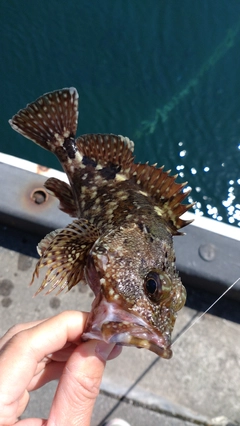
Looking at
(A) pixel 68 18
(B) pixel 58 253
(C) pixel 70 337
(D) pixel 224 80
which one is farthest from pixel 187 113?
(C) pixel 70 337

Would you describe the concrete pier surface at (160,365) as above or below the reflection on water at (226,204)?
below

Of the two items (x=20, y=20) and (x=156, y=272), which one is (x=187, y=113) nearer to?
(x=20, y=20)

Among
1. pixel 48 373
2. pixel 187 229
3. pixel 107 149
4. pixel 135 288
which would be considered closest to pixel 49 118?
pixel 107 149

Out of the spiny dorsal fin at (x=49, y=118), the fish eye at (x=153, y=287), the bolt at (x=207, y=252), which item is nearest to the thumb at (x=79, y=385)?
the fish eye at (x=153, y=287)

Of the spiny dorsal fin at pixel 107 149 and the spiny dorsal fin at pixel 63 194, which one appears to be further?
Answer: the spiny dorsal fin at pixel 63 194

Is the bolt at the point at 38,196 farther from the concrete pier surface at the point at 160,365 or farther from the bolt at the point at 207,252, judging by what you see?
the bolt at the point at 207,252

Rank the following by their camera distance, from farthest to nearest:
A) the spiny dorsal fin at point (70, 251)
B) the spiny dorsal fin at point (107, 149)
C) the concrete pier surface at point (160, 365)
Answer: the concrete pier surface at point (160, 365) → the spiny dorsal fin at point (107, 149) → the spiny dorsal fin at point (70, 251)

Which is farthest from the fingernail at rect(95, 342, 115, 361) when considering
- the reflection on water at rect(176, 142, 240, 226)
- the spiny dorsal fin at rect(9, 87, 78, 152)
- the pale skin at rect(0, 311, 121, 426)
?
the reflection on water at rect(176, 142, 240, 226)
